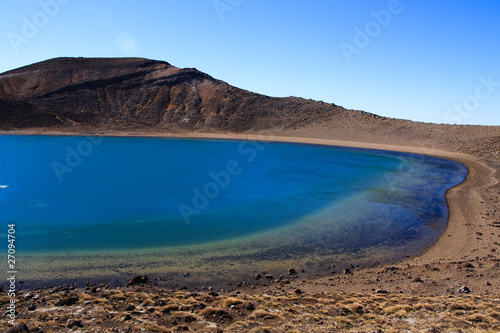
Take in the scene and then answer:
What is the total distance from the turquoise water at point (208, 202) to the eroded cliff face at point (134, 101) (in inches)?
1320

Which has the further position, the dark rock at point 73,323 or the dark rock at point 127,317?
the dark rock at point 127,317

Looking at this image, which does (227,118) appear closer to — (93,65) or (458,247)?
(93,65)

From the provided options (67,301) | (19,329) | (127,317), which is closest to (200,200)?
(67,301)

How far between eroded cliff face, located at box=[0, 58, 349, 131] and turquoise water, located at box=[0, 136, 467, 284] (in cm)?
3353

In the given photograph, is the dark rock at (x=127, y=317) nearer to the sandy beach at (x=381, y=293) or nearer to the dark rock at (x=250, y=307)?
the sandy beach at (x=381, y=293)

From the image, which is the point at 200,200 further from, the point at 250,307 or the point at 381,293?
the point at 250,307

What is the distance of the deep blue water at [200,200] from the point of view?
1317 centimetres

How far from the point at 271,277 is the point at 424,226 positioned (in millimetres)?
8933

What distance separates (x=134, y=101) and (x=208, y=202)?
61.8m

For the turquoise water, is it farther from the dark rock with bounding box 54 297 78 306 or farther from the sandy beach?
the dark rock with bounding box 54 297 78 306

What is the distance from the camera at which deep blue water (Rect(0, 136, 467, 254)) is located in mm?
13172

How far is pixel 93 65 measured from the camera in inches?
3332

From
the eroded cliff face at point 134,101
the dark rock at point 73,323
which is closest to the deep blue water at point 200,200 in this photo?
the dark rock at point 73,323

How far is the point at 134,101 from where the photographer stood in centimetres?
7406
